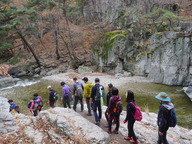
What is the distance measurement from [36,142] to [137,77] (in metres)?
14.4

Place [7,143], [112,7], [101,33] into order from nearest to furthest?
1. [7,143]
2. [101,33]
3. [112,7]

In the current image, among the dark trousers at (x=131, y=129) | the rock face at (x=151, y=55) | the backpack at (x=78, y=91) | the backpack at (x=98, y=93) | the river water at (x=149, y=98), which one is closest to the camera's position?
the dark trousers at (x=131, y=129)

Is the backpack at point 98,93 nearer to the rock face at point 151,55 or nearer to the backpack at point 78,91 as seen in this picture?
the backpack at point 78,91

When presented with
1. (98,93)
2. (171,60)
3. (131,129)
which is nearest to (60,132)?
(98,93)

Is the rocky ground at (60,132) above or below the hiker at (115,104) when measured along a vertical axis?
below

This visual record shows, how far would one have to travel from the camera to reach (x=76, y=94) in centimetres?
621

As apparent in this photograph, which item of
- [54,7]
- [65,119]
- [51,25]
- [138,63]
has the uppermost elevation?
[54,7]

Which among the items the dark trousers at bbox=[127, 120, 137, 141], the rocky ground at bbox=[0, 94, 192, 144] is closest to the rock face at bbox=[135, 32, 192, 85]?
the rocky ground at bbox=[0, 94, 192, 144]

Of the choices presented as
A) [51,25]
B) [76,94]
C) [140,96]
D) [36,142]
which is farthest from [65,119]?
[51,25]

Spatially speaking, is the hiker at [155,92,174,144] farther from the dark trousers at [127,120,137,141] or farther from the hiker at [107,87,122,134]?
the hiker at [107,87,122,134]

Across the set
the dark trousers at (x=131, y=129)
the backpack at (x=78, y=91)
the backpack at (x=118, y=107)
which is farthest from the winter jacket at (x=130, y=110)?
the backpack at (x=78, y=91)

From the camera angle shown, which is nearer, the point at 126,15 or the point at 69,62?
the point at 126,15

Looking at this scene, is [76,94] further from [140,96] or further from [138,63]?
[138,63]

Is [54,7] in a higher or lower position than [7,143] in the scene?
higher
